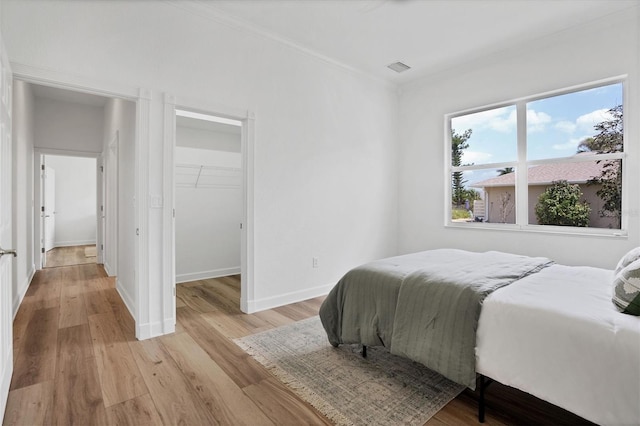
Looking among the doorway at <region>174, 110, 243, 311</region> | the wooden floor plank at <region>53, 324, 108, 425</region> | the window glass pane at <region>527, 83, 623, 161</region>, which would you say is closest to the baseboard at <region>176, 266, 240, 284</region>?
the doorway at <region>174, 110, 243, 311</region>

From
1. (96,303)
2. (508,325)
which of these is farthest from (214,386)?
(96,303)

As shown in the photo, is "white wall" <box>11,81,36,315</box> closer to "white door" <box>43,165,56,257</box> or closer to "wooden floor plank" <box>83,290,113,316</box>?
"wooden floor plank" <box>83,290,113,316</box>

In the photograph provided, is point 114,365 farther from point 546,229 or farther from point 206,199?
point 546,229

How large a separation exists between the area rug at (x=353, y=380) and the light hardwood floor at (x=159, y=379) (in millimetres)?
82

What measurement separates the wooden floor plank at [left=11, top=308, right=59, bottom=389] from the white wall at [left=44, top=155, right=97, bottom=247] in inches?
238

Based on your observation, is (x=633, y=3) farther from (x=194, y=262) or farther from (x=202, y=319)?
(x=194, y=262)

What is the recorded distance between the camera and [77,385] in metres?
2.00

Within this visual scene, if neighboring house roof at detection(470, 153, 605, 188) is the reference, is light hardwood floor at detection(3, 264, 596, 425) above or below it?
below

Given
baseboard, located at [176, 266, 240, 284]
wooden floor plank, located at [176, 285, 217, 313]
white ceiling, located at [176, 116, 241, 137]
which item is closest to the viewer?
wooden floor plank, located at [176, 285, 217, 313]

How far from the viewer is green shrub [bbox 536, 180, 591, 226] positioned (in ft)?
11.1

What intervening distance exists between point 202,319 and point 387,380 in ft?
6.26

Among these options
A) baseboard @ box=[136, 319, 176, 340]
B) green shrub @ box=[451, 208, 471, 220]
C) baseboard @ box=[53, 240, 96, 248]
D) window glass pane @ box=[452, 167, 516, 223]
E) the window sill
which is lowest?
baseboard @ box=[136, 319, 176, 340]

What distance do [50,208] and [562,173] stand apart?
9336 mm

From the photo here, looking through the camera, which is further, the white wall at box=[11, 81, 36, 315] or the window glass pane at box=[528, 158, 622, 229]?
the white wall at box=[11, 81, 36, 315]
